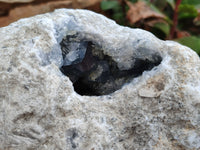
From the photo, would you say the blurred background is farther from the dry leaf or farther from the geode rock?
the geode rock

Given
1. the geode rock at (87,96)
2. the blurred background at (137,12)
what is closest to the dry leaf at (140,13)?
the blurred background at (137,12)

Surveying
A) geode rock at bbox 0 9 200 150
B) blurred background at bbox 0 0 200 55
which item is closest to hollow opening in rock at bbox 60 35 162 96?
geode rock at bbox 0 9 200 150

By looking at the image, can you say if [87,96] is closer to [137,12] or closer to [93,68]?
[93,68]

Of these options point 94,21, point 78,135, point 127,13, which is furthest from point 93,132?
point 127,13

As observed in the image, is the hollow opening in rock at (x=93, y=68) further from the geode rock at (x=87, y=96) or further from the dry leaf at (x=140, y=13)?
the dry leaf at (x=140, y=13)

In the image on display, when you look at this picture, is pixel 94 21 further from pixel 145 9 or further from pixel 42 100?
pixel 145 9

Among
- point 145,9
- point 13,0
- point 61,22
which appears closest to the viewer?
point 61,22

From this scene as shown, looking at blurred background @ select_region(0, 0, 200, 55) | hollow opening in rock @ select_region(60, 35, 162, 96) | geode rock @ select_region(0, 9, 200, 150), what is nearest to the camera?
geode rock @ select_region(0, 9, 200, 150)

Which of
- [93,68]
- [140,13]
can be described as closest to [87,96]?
[93,68]
